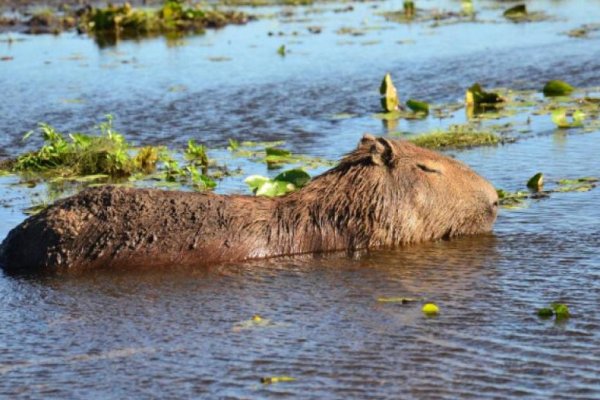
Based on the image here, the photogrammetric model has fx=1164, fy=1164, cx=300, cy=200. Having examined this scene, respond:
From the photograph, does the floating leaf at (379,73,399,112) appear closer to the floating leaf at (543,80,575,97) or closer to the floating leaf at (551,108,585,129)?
the floating leaf at (543,80,575,97)

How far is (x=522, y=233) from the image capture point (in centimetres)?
797

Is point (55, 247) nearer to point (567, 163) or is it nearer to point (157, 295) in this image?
point (157, 295)

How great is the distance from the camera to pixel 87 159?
10289 mm

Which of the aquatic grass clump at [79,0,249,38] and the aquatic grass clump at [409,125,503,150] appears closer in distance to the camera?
the aquatic grass clump at [409,125,503,150]

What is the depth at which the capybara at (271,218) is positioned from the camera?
23.5ft

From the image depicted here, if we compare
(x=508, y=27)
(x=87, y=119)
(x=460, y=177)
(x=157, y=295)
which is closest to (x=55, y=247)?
(x=157, y=295)

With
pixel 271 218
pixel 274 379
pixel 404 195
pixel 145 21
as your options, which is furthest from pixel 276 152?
pixel 145 21

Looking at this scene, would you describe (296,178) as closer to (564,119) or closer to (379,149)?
(379,149)

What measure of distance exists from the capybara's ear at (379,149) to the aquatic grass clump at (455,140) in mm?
2988

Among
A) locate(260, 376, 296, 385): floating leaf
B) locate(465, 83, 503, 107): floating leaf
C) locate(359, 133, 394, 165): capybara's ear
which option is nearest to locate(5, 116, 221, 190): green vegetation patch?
locate(359, 133, 394, 165): capybara's ear

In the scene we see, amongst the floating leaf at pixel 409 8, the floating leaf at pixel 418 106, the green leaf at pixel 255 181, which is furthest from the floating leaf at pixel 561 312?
the floating leaf at pixel 409 8

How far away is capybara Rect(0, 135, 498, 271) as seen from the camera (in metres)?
7.16

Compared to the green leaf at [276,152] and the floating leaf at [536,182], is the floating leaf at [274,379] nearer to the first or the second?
the floating leaf at [536,182]

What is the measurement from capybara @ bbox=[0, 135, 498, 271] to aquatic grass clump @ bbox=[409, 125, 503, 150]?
2.76 metres
